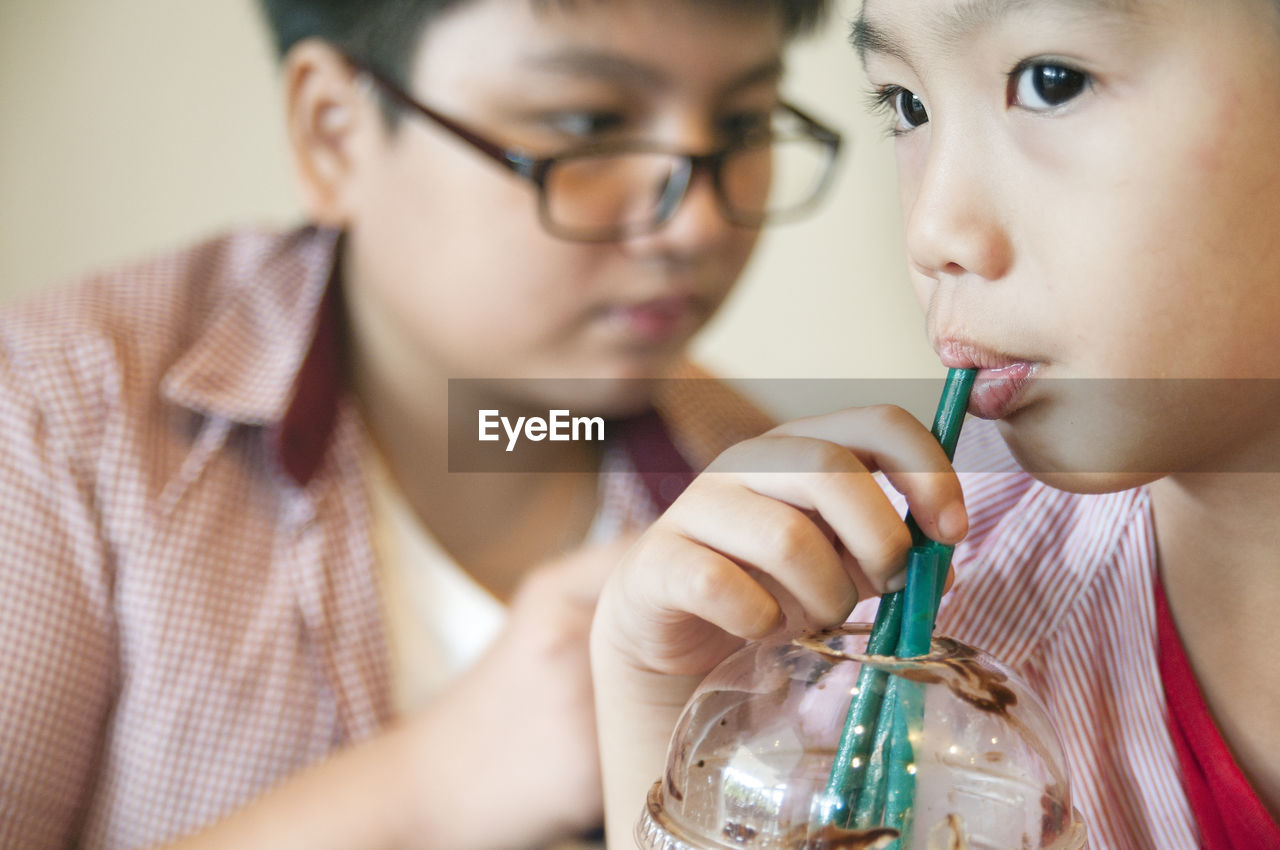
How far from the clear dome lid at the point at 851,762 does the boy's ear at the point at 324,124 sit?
56 cm

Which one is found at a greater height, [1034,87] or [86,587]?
[1034,87]

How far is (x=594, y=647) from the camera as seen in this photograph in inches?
16.9

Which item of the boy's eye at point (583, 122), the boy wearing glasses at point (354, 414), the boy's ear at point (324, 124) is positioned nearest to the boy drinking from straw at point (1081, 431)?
the boy wearing glasses at point (354, 414)

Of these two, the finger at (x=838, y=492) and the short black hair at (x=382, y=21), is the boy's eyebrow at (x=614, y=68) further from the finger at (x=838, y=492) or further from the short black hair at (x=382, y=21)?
the finger at (x=838, y=492)

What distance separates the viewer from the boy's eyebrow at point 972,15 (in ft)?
0.94

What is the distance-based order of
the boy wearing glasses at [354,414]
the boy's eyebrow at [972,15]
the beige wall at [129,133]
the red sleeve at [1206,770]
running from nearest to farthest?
the boy's eyebrow at [972,15] → the red sleeve at [1206,770] → the boy wearing glasses at [354,414] → the beige wall at [129,133]

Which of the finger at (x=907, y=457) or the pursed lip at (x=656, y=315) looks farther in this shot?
the pursed lip at (x=656, y=315)

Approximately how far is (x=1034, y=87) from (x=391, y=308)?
57 centimetres

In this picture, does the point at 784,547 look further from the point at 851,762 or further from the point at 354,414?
the point at 354,414

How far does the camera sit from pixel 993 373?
0.32m

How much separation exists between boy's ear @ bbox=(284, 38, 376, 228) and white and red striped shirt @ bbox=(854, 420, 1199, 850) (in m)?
0.50

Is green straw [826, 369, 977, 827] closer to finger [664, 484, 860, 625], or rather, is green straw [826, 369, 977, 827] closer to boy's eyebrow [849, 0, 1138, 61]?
finger [664, 484, 860, 625]

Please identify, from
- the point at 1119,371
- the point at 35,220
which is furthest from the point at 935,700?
the point at 35,220

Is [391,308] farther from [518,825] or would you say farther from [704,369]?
[518,825]
